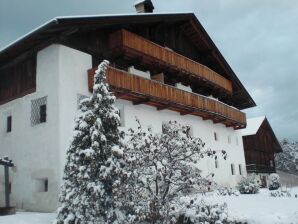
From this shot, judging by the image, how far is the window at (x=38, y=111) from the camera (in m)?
19.0

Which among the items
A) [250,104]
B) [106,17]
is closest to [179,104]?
[106,17]

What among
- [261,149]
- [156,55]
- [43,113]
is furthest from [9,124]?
[261,149]

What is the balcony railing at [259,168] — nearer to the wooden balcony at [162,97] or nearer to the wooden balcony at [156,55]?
the wooden balcony at [162,97]

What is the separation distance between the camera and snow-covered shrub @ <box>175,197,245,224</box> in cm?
1345

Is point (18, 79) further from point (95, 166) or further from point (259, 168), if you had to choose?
point (259, 168)

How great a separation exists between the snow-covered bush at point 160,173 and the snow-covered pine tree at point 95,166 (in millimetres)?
552

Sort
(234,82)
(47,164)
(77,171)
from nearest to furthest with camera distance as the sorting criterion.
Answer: (77,171) < (47,164) < (234,82)

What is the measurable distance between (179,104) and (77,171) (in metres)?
11.9

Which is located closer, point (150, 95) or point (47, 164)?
point (47, 164)

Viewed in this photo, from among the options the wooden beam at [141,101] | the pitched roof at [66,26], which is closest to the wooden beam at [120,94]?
the wooden beam at [141,101]

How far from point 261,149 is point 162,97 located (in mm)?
24494

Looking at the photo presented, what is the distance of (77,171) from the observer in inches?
495

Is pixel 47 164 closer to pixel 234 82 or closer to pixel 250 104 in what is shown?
pixel 234 82

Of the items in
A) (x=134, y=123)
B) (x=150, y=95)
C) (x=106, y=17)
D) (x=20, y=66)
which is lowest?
(x=134, y=123)
